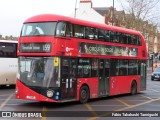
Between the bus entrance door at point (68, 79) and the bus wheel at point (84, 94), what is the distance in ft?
2.42

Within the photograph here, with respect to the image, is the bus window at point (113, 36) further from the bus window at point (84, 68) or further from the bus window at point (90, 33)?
the bus window at point (84, 68)

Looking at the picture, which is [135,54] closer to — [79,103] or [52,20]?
[79,103]

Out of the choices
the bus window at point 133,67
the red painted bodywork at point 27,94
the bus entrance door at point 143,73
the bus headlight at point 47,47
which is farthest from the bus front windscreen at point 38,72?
the bus entrance door at point 143,73

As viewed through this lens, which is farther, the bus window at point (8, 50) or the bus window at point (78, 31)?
the bus window at point (8, 50)

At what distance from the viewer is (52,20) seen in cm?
1761

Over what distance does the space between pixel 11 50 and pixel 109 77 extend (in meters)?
8.20

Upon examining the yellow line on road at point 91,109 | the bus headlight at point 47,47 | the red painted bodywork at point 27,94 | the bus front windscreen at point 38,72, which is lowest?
the yellow line on road at point 91,109

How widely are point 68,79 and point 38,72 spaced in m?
1.36

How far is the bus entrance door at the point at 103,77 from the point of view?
20812 millimetres

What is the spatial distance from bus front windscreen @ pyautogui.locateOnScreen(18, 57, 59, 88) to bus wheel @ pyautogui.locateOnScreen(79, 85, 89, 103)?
2.15m

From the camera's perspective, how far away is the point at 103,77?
21109 mm

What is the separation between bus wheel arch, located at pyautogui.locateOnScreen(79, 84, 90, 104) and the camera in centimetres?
1894

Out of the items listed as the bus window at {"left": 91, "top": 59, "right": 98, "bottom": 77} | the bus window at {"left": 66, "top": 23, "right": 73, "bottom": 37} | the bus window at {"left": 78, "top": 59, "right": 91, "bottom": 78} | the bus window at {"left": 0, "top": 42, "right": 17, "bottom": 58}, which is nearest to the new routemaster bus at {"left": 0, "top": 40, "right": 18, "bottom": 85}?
the bus window at {"left": 0, "top": 42, "right": 17, "bottom": 58}

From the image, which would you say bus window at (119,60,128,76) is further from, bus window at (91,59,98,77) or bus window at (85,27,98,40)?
bus window at (85,27,98,40)
